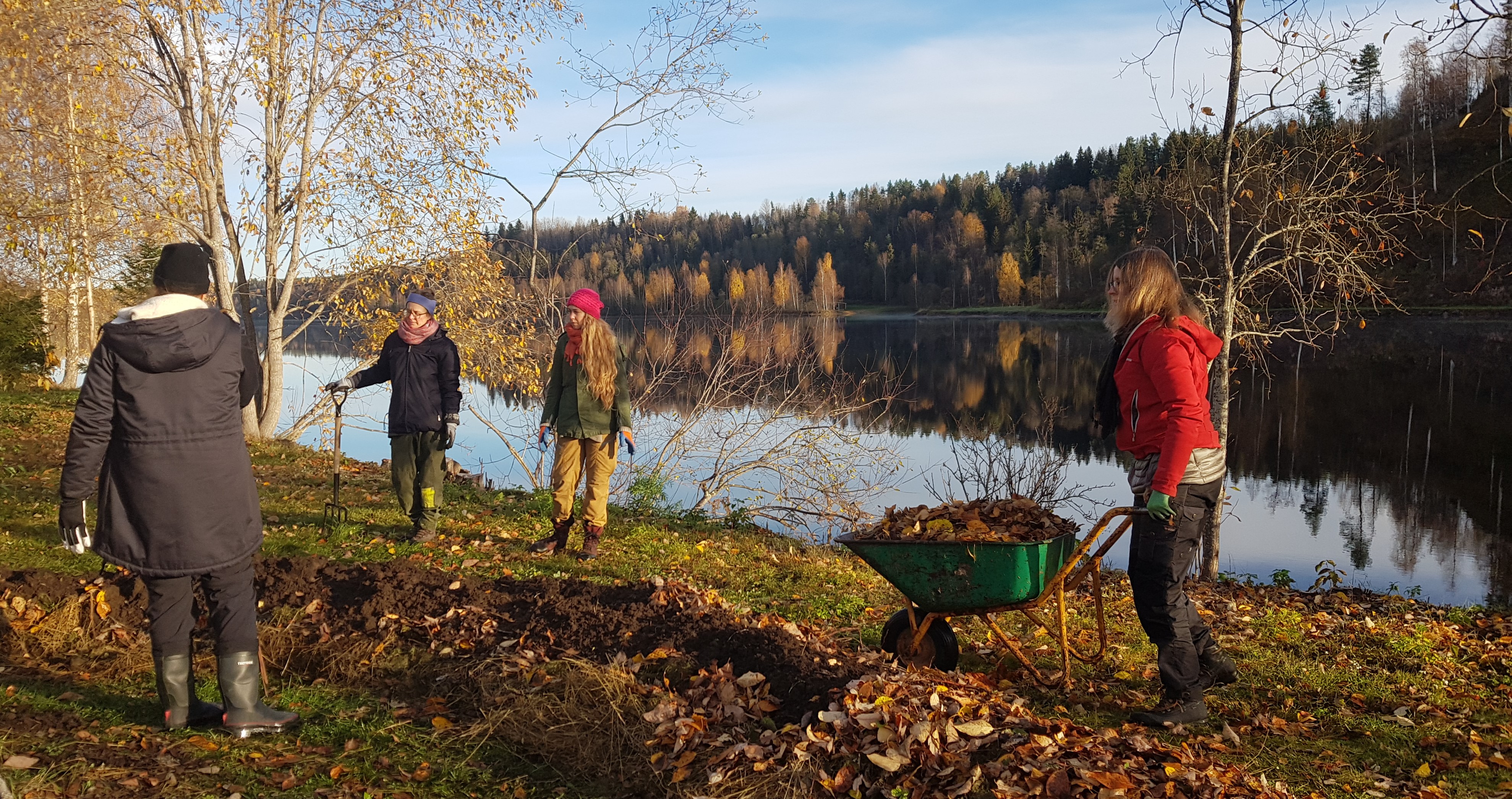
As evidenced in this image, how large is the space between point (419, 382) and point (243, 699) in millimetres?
3333

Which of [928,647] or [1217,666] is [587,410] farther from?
[1217,666]

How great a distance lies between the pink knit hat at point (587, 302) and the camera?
6691 mm

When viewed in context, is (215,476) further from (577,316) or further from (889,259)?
(889,259)

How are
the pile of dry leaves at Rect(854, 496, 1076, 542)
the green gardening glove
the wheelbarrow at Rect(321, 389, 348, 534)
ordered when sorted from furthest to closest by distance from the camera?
the wheelbarrow at Rect(321, 389, 348, 534), the pile of dry leaves at Rect(854, 496, 1076, 542), the green gardening glove

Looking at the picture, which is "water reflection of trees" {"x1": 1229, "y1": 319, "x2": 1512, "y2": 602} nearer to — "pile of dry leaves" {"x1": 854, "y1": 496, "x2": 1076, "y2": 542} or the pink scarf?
"pile of dry leaves" {"x1": 854, "y1": 496, "x2": 1076, "y2": 542}

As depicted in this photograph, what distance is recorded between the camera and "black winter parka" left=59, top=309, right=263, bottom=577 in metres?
3.49

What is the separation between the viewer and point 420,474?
280 inches

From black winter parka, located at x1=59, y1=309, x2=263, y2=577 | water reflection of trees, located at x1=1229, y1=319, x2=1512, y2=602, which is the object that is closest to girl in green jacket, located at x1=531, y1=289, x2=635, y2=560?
black winter parka, located at x1=59, y1=309, x2=263, y2=577

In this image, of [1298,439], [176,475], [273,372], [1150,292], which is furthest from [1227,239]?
[1298,439]

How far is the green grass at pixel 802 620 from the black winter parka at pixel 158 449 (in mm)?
795

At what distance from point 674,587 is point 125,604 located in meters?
2.99

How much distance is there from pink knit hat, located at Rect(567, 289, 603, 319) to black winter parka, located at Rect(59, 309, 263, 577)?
3146mm

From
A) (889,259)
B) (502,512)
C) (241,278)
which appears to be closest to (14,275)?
(241,278)

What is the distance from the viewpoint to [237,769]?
138 inches
